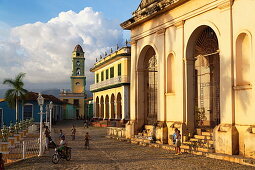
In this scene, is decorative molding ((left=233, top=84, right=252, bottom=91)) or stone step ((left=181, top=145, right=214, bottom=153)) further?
stone step ((left=181, top=145, right=214, bottom=153))

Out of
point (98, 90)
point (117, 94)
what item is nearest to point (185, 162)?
point (117, 94)

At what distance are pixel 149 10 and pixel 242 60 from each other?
6651 mm

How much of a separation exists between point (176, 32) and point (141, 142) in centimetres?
566

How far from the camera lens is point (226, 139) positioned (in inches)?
454

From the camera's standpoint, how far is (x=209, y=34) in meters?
15.3

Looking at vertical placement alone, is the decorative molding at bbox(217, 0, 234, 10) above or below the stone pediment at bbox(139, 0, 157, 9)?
below

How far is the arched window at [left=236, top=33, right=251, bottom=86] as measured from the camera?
1156 cm

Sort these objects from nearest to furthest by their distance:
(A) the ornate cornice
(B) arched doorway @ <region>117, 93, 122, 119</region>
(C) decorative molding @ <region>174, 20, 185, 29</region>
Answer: (C) decorative molding @ <region>174, 20, 185, 29</region> < (A) the ornate cornice < (B) arched doorway @ <region>117, 93, 122, 119</region>

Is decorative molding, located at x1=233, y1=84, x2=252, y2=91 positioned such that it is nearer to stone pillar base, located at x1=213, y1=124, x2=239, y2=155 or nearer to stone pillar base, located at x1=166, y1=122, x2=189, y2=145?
stone pillar base, located at x1=213, y1=124, x2=239, y2=155

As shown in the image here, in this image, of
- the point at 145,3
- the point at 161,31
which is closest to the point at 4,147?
the point at 161,31

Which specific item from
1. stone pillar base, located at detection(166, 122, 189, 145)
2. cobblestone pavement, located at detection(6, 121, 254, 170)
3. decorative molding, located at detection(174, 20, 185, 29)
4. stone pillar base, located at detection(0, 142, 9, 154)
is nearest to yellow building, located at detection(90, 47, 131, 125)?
stone pillar base, located at detection(166, 122, 189, 145)

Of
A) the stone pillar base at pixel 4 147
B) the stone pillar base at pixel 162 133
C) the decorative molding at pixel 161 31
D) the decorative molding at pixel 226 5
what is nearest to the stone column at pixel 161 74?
the decorative molding at pixel 161 31

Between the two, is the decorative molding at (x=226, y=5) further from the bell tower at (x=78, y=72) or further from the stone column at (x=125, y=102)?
the bell tower at (x=78, y=72)

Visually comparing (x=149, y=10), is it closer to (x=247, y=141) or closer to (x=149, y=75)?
(x=149, y=75)
